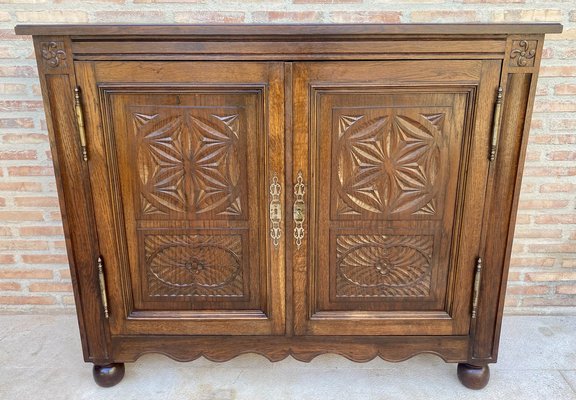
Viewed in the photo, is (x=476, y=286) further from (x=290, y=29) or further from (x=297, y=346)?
(x=290, y=29)

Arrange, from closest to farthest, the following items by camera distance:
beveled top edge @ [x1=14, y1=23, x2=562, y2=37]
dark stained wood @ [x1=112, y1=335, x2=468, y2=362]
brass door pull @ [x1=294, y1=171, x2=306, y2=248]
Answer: beveled top edge @ [x1=14, y1=23, x2=562, y2=37], brass door pull @ [x1=294, y1=171, x2=306, y2=248], dark stained wood @ [x1=112, y1=335, x2=468, y2=362]

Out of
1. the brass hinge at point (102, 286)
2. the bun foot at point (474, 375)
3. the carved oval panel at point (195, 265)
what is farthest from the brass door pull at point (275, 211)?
the bun foot at point (474, 375)

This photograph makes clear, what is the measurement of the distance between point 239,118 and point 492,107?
787 mm

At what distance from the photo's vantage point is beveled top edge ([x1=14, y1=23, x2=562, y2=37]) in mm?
1375

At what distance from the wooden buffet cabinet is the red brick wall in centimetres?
64

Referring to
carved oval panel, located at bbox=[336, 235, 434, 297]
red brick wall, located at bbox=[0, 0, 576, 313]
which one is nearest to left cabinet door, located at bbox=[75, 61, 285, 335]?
carved oval panel, located at bbox=[336, 235, 434, 297]

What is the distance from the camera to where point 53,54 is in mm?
1419

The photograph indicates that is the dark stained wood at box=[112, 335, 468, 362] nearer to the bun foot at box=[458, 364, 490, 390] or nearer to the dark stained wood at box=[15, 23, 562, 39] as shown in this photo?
the bun foot at box=[458, 364, 490, 390]

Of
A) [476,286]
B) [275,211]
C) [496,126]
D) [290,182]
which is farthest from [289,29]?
[476,286]

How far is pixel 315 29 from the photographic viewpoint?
1.39m

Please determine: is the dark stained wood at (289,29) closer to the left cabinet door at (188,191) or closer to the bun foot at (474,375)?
the left cabinet door at (188,191)

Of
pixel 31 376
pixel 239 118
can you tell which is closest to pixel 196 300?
pixel 239 118

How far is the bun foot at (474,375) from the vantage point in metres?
1.79

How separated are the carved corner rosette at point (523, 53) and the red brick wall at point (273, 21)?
2.07 ft
